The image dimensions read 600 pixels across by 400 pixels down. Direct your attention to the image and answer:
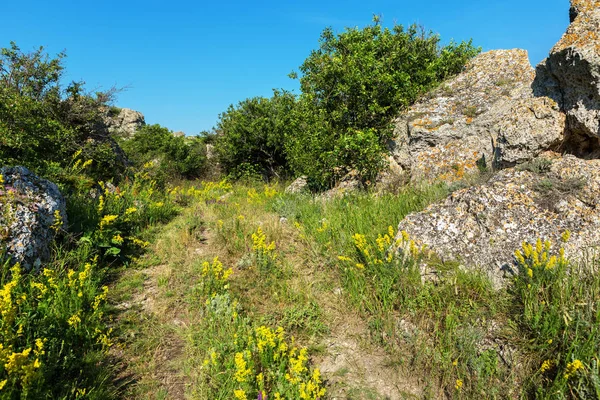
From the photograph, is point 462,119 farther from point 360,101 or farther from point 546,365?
point 546,365

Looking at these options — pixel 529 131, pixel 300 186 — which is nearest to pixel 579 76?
pixel 529 131

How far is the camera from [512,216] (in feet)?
12.6

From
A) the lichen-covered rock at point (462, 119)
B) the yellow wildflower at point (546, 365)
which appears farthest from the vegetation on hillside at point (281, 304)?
the lichen-covered rock at point (462, 119)

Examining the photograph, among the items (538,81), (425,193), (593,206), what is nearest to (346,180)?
(425,193)

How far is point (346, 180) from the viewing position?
773 centimetres

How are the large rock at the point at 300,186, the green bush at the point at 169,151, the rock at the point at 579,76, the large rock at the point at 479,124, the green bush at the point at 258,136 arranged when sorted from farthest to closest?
the green bush at the point at 169,151 < the green bush at the point at 258,136 < the large rock at the point at 300,186 < the large rock at the point at 479,124 < the rock at the point at 579,76

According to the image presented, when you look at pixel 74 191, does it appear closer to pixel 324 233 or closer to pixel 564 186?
pixel 324 233

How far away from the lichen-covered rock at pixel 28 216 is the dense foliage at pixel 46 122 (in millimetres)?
2413

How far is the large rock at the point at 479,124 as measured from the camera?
5.08m

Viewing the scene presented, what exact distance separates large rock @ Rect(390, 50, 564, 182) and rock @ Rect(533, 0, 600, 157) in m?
0.21

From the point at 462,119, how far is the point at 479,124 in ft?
1.37

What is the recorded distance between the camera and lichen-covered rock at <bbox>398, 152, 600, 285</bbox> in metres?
3.55

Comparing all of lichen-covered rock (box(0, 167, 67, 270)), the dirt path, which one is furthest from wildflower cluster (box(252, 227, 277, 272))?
lichen-covered rock (box(0, 167, 67, 270))

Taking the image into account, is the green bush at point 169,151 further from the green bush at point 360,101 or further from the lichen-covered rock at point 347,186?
the lichen-covered rock at point 347,186
